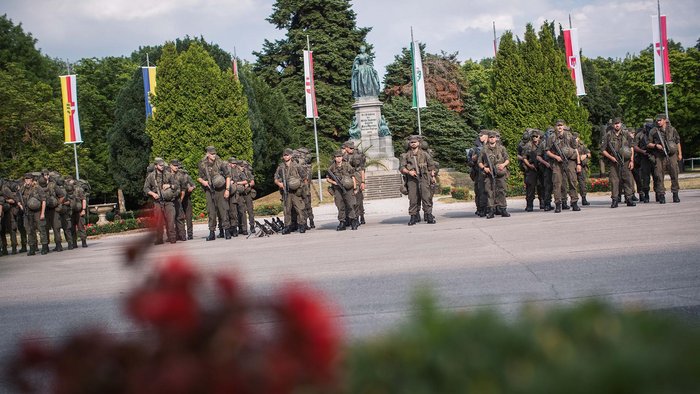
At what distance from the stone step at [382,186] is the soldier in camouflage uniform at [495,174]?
22567 mm

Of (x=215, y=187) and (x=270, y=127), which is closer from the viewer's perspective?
(x=215, y=187)

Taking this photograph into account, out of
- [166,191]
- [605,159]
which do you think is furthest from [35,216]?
[605,159]

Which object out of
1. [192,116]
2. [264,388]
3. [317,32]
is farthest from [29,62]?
[264,388]

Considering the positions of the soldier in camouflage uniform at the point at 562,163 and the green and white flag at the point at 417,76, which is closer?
the soldier in camouflage uniform at the point at 562,163

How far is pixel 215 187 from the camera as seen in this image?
22.9 metres

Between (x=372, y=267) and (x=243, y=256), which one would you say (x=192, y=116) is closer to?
(x=243, y=256)

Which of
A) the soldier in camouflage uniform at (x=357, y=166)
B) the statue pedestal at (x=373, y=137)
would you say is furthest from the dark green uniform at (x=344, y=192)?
the statue pedestal at (x=373, y=137)

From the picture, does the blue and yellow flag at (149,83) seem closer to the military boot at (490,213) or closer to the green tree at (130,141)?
the green tree at (130,141)

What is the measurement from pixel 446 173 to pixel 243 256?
36.0m

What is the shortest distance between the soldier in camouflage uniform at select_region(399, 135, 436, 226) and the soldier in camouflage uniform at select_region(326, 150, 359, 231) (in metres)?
1.46

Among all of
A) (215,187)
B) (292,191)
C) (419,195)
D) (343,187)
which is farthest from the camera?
(215,187)

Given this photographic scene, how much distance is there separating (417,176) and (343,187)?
1.99m

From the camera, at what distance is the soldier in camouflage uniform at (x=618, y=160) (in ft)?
70.4

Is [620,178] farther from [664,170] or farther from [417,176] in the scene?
[417,176]
